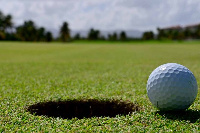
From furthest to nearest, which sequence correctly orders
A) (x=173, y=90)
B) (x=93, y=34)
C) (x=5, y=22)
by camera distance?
(x=93, y=34) < (x=5, y=22) < (x=173, y=90)

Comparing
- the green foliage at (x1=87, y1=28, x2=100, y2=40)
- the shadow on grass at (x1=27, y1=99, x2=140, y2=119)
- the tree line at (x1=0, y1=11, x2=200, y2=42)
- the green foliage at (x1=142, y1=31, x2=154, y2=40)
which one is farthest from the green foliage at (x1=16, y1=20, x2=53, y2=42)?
the shadow on grass at (x1=27, y1=99, x2=140, y2=119)

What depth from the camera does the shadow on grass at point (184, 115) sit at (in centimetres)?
395

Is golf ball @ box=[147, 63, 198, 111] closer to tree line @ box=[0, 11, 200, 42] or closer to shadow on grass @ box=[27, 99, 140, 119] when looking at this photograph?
shadow on grass @ box=[27, 99, 140, 119]

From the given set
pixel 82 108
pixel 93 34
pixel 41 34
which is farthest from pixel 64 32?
pixel 82 108

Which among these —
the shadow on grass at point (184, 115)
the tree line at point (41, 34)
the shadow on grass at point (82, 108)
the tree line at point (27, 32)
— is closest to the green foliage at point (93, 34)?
the tree line at point (41, 34)

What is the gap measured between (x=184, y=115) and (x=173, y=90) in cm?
49

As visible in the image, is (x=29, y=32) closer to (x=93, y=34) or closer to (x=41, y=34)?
(x=41, y=34)

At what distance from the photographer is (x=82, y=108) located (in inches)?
206

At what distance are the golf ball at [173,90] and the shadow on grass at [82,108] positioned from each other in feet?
1.97

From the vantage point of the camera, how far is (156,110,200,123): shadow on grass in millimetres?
3946

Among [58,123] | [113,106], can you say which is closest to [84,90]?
Result: [113,106]

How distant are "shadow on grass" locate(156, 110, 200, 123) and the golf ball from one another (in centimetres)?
9

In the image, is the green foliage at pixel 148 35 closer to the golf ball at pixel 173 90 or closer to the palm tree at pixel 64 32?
the palm tree at pixel 64 32

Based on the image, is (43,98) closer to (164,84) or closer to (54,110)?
(54,110)
